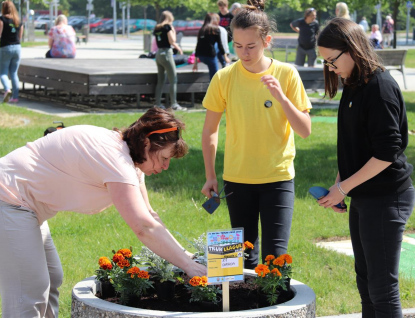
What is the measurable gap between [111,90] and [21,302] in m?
9.54

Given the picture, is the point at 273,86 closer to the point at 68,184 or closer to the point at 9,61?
the point at 68,184

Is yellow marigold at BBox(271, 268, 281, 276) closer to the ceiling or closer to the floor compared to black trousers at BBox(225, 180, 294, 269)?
closer to the floor

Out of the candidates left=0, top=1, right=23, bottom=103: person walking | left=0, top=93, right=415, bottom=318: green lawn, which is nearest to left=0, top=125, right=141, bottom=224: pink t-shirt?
left=0, top=93, right=415, bottom=318: green lawn

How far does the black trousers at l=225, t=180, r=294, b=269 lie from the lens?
367cm

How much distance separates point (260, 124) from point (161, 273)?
925mm

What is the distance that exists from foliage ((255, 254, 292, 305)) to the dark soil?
53mm

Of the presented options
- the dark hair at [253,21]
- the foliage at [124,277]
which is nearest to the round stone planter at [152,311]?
the foliage at [124,277]

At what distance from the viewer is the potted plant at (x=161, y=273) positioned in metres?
3.40

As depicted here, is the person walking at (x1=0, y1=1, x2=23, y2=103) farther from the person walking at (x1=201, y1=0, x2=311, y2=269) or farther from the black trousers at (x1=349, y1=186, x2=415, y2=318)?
the black trousers at (x1=349, y1=186, x2=415, y2=318)

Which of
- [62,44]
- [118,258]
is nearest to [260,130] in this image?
[118,258]

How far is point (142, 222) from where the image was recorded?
9.73 feet

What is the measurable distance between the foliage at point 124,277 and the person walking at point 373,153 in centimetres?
98

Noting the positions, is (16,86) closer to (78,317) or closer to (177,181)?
(177,181)

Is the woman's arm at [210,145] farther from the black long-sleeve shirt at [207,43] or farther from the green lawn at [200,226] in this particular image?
the black long-sleeve shirt at [207,43]
